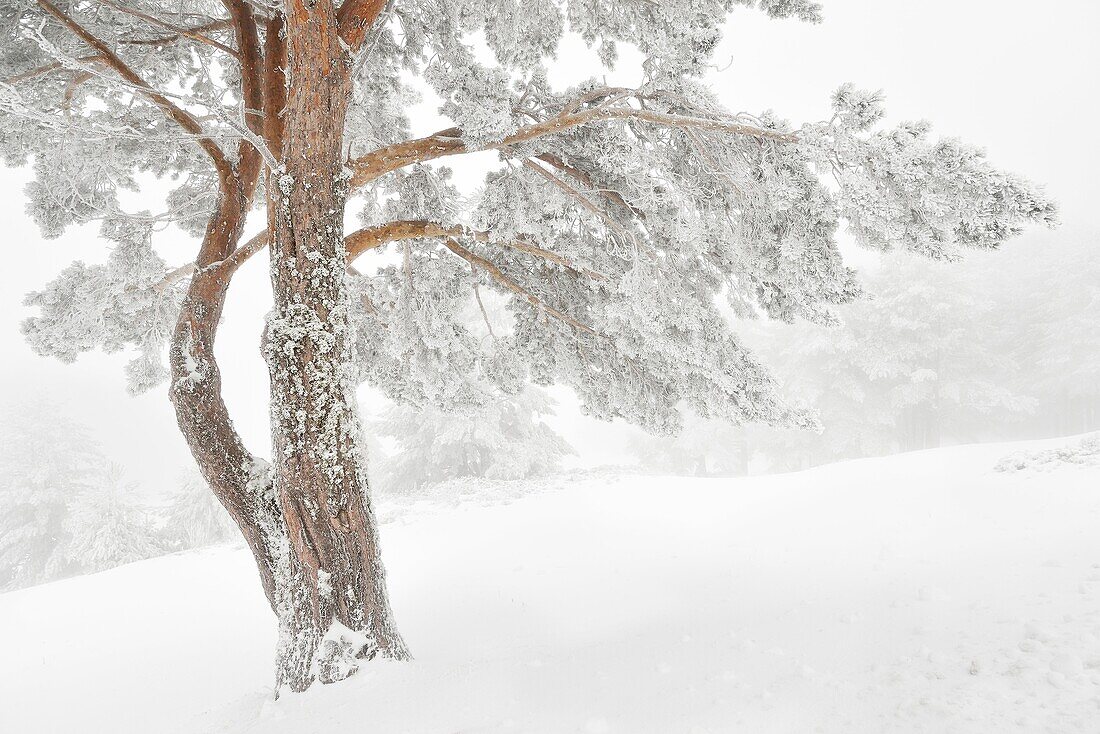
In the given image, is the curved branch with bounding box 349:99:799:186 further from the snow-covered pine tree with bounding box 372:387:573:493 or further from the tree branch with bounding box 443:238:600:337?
the snow-covered pine tree with bounding box 372:387:573:493

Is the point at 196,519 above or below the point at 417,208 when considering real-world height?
below

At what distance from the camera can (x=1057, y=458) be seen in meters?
8.45

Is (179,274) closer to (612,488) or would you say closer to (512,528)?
(512,528)

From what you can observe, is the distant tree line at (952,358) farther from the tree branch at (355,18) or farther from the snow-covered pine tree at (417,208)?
the tree branch at (355,18)

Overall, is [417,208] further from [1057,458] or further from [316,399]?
[1057,458]

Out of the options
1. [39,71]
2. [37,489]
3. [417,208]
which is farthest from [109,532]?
[417,208]

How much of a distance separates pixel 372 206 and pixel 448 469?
1371 cm

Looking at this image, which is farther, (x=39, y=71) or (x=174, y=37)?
(x=174, y=37)

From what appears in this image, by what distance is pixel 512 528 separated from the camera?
9.67 meters

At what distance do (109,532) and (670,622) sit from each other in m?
18.7

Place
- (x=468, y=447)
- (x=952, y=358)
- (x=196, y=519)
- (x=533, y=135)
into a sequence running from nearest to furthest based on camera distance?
(x=533, y=135) < (x=196, y=519) < (x=468, y=447) < (x=952, y=358)

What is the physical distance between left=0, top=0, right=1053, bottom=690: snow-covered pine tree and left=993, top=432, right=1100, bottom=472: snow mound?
19.6ft

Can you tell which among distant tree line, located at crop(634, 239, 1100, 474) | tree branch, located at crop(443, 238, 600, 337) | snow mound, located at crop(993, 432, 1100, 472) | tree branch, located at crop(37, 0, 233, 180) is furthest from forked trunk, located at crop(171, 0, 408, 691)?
distant tree line, located at crop(634, 239, 1100, 474)

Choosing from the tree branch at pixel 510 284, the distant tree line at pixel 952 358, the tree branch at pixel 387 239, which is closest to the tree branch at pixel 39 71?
the tree branch at pixel 387 239
